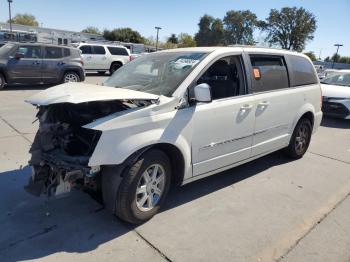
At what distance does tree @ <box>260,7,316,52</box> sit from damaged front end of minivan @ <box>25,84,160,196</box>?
3212 inches

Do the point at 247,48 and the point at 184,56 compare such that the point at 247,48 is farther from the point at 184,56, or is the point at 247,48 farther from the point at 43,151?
the point at 43,151

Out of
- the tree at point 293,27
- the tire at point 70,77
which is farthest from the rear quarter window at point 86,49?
the tree at point 293,27

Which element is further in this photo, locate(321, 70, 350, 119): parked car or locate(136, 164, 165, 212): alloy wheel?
locate(321, 70, 350, 119): parked car

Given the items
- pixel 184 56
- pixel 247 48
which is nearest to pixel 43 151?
pixel 184 56

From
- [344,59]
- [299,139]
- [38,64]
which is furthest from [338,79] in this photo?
[344,59]

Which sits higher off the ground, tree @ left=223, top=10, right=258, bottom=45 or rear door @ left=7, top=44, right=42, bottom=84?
tree @ left=223, top=10, right=258, bottom=45

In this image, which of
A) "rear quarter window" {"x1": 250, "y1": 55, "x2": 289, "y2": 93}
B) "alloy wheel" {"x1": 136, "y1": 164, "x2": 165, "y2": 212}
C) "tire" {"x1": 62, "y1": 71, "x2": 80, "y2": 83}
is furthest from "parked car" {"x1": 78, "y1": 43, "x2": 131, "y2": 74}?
"alloy wheel" {"x1": 136, "y1": 164, "x2": 165, "y2": 212}

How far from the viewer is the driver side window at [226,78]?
176 inches

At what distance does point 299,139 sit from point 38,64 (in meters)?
10.8

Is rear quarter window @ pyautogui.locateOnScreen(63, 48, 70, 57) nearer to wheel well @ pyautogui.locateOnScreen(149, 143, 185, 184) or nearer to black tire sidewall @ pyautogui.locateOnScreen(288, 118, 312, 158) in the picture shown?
black tire sidewall @ pyautogui.locateOnScreen(288, 118, 312, 158)

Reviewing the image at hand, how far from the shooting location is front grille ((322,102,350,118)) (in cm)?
1004

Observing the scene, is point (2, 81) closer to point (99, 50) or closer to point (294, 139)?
point (99, 50)

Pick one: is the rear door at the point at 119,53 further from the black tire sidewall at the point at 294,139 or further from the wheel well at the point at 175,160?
the wheel well at the point at 175,160

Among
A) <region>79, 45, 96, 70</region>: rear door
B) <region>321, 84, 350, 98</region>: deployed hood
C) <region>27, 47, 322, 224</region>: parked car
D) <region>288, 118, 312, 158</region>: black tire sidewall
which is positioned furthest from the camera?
<region>79, 45, 96, 70</region>: rear door
